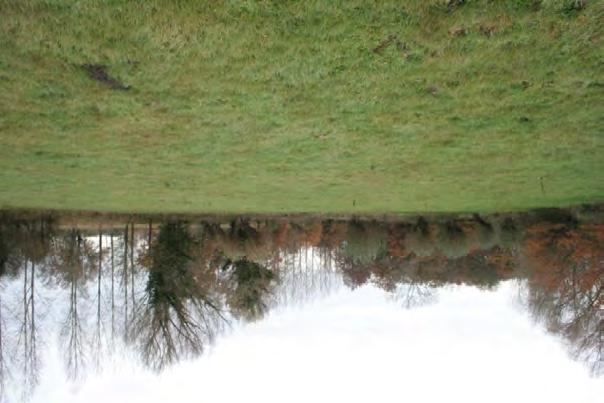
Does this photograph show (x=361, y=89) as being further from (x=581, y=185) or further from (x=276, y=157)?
(x=581, y=185)

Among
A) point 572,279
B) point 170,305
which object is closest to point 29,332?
point 170,305

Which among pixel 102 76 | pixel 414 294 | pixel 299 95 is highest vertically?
pixel 102 76

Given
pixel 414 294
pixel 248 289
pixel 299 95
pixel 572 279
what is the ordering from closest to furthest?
pixel 299 95
pixel 572 279
pixel 248 289
pixel 414 294

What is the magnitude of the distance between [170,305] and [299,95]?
1052 cm

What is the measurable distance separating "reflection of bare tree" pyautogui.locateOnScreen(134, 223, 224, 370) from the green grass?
162 inches

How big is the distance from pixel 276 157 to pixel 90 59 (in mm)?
4292

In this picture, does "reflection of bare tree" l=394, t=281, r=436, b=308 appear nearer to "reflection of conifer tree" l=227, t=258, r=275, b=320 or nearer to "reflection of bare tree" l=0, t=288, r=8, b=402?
"reflection of conifer tree" l=227, t=258, r=275, b=320

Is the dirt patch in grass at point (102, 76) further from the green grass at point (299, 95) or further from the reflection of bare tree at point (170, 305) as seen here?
the reflection of bare tree at point (170, 305)

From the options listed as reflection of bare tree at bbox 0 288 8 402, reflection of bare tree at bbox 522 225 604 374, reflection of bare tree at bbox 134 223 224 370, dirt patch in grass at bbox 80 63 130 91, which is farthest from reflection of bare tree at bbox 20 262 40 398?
reflection of bare tree at bbox 522 225 604 374

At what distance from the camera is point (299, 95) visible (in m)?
7.68

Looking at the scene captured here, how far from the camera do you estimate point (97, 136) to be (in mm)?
8680

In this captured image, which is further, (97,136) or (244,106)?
(97,136)

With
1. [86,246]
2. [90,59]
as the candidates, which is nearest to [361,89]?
[90,59]

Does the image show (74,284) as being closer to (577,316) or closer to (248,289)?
(248,289)
